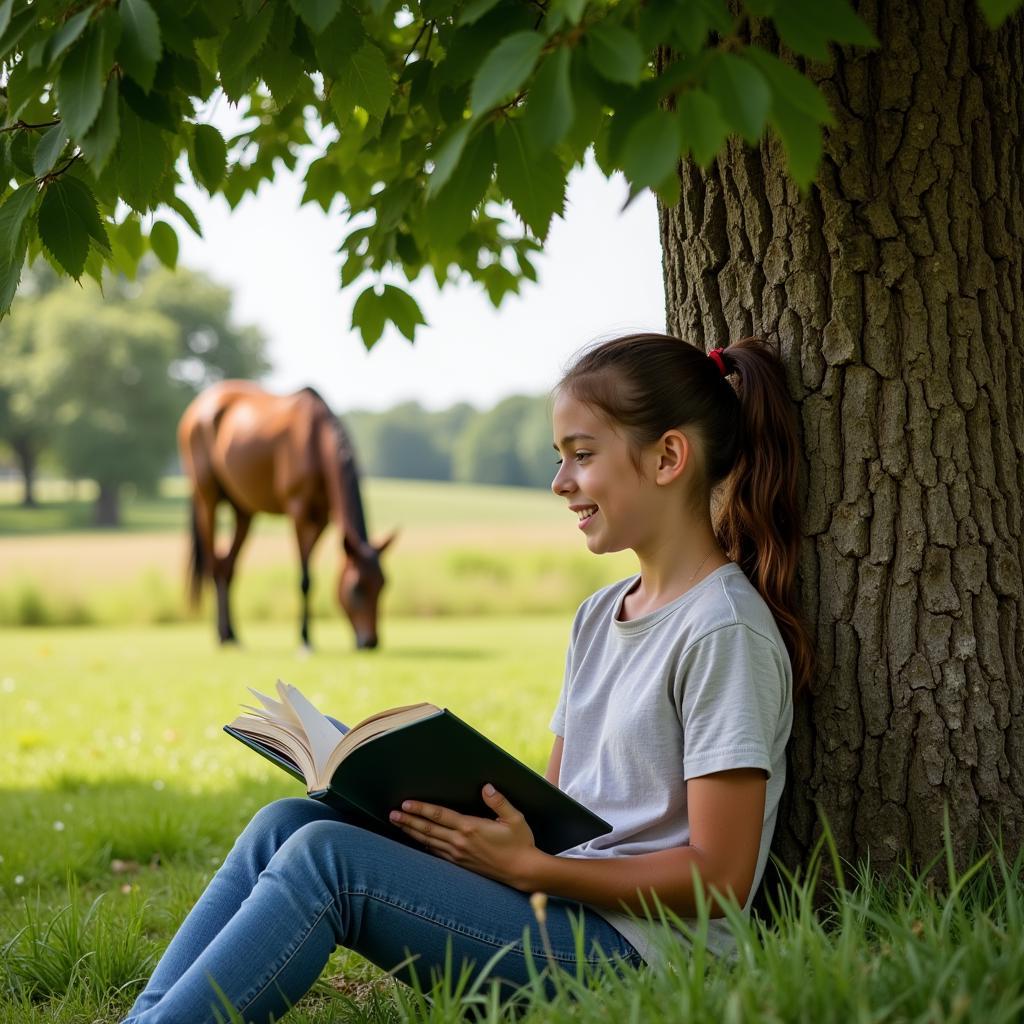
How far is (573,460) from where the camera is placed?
2.21 m

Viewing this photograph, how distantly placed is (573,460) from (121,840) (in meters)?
2.44

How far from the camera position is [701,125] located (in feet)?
4.64

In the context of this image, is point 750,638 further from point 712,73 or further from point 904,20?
point 904,20

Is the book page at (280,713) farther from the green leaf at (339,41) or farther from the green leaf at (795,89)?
the green leaf at (795,89)

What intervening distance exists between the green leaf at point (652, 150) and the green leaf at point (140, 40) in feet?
2.21

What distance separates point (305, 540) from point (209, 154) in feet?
30.2

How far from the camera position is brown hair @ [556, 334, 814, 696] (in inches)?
85.0

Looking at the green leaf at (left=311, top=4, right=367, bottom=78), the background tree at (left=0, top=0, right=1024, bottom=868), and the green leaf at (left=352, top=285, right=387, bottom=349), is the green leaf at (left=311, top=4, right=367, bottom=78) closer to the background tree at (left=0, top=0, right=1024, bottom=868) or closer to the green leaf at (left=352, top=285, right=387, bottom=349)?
the background tree at (left=0, top=0, right=1024, bottom=868)

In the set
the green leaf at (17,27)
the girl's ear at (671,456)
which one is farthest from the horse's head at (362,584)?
the green leaf at (17,27)

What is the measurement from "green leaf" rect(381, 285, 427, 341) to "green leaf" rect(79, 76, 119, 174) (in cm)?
114

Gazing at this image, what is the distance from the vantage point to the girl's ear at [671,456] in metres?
2.15

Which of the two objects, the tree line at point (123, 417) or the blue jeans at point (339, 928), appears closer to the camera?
the blue jeans at point (339, 928)

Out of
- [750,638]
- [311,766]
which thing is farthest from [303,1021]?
[750,638]

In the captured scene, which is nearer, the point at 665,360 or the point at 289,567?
the point at 665,360
